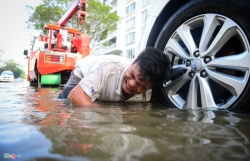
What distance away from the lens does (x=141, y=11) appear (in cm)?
A: 2652

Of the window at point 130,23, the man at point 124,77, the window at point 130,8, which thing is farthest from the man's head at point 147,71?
the window at point 130,8

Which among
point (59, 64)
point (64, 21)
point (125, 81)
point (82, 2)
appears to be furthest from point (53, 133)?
point (64, 21)

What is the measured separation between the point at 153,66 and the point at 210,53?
524mm

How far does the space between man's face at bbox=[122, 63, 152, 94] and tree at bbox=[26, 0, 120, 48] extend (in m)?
15.2

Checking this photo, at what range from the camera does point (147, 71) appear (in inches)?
76.9

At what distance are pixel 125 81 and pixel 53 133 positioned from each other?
1.26 m

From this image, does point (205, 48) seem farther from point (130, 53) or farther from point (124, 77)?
point (130, 53)

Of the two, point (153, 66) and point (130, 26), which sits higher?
point (130, 26)

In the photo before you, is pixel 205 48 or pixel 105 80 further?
pixel 105 80

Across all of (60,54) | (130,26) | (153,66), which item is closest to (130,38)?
(130,26)

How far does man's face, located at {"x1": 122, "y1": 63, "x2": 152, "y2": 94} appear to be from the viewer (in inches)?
77.6

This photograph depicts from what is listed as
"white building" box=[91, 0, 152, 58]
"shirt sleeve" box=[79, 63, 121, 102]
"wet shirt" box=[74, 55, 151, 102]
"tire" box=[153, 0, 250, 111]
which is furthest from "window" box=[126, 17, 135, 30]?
"shirt sleeve" box=[79, 63, 121, 102]

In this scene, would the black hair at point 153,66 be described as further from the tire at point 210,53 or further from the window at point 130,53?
the window at point 130,53

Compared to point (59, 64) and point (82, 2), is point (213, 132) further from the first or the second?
point (82, 2)
